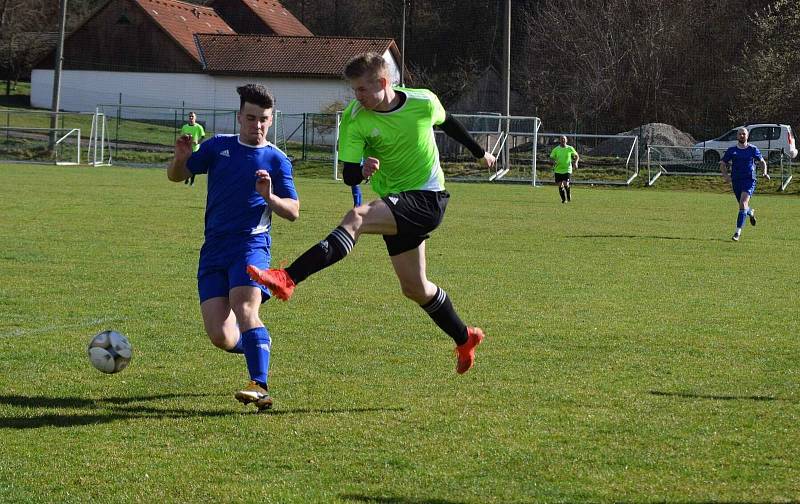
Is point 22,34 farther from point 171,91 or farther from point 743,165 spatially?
point 743,165

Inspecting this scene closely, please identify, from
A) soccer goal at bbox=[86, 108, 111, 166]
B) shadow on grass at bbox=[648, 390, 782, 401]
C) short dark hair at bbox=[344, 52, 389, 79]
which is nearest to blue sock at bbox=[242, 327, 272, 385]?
short dark hair at bbox=[344, 52, 389, 79]

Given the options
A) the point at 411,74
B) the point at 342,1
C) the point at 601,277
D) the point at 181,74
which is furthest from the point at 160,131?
the point at 601,277

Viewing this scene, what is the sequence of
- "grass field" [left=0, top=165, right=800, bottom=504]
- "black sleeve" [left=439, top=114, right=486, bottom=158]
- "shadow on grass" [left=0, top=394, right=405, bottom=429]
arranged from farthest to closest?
"black sleeve" [left=439, top=114, right=486, bottom=158] → "shadow on grass" [left=0, top=394, right=405, bottom=429] → "grass field" [left=0, top=165, right=800, bottom=504]

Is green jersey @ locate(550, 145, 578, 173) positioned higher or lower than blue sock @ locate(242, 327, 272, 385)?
higher

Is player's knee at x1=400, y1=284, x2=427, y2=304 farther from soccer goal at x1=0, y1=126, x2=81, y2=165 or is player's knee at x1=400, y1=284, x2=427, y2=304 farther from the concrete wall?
the concrete wall

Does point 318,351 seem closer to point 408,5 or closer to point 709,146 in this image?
point 709,146

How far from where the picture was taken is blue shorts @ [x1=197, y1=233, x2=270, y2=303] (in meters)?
5.85

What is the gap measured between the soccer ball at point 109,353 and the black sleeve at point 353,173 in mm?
1569

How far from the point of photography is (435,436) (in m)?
5.24

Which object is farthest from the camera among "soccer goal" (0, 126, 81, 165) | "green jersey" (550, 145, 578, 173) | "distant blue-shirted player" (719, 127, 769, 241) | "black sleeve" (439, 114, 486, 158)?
"soccer goal" (0, 126, 81, 165)

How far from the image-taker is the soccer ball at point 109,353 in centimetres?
604

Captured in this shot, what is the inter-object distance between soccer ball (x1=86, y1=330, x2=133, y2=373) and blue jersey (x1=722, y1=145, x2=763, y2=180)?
1425 centimetres

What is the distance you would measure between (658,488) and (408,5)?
6343 centimetres

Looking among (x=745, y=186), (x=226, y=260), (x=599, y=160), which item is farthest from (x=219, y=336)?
(x=599, y=160)
